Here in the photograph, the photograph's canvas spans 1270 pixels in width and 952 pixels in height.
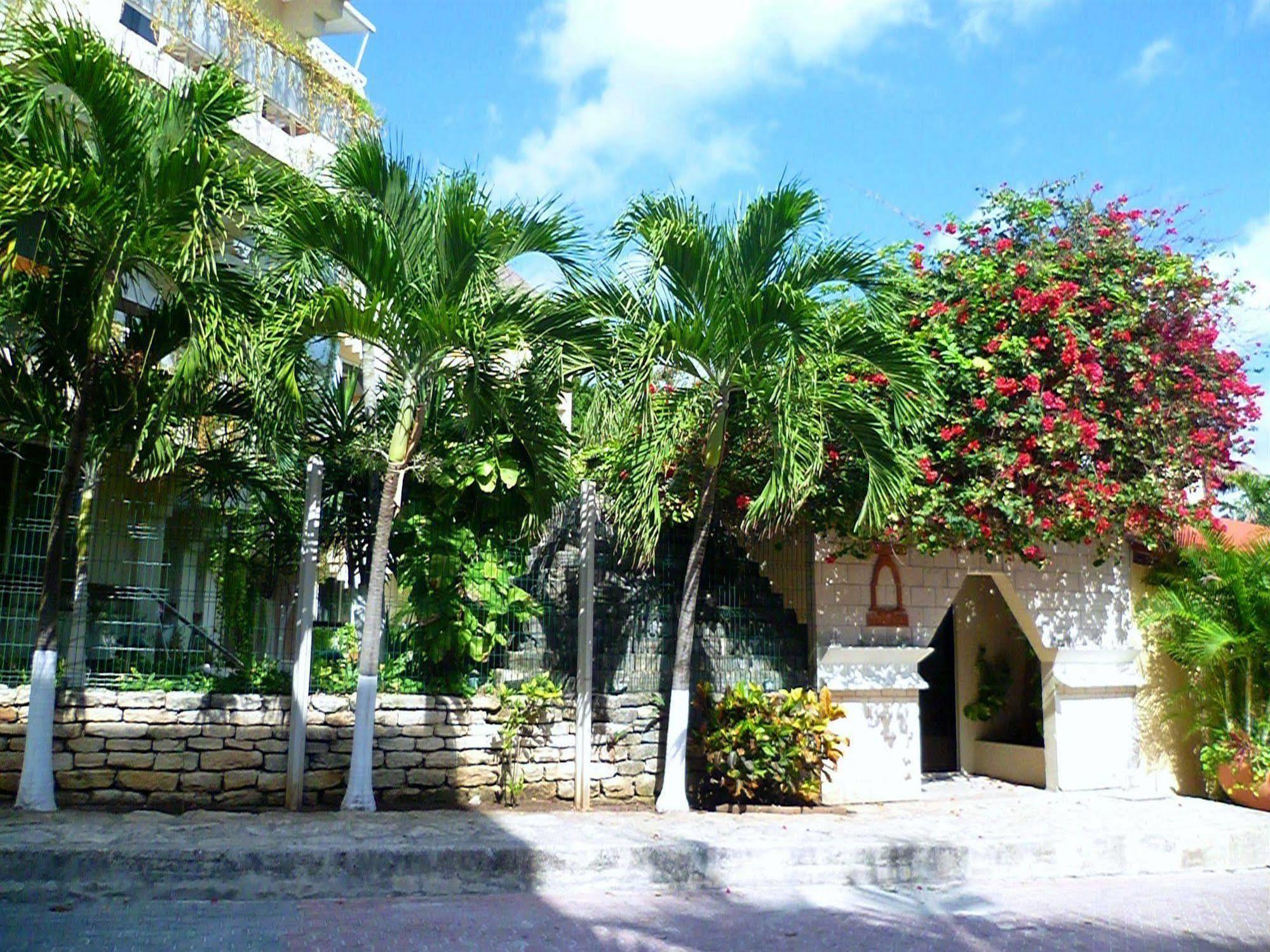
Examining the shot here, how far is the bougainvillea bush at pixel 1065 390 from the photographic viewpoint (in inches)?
426

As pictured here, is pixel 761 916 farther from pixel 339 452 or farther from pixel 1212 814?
pixel 1212 814

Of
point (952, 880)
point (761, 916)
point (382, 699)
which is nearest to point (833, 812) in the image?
point (952, 880)

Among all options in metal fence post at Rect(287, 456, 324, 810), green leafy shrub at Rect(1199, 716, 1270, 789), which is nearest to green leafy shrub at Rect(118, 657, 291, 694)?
metal fence post at Rect(287, 456, 324, 810)

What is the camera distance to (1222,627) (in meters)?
12.0

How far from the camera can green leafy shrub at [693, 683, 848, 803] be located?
33.1ft

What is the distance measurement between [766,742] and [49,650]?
563cm

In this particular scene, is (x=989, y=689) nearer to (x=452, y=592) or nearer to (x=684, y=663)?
(x=684, y=663)

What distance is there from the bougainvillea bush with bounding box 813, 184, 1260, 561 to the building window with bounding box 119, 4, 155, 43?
39.1ft

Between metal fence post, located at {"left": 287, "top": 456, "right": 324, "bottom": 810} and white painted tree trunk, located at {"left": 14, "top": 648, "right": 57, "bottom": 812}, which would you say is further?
metal fence post, located at {"left": 287, "top": 456, "right": 324, "bottom": 810}

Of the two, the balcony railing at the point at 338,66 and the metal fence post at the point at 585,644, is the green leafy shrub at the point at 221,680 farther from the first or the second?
the balcony railing at the point at 338,66

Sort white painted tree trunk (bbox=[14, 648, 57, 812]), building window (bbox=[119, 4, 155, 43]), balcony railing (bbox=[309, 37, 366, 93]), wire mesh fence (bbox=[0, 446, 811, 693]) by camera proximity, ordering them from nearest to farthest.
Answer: white painted tree trunk (bbox=[14, 648, 57, 812]), wire mesh fence (bbox=[0, 446, 811, 693]), building window (bbox=[119, 4, 155, 43]), balcony railing (bbox=[309, 37, 366, 93])

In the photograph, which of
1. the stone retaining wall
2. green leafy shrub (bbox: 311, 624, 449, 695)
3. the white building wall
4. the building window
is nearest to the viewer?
the stone retaining wall

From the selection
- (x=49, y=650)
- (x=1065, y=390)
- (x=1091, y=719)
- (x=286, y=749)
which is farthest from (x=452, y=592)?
(x=1091, y=719)

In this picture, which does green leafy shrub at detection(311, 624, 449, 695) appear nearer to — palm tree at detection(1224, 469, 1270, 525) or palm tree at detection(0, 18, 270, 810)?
palm tree at detection(0, 18, 270, 810)
